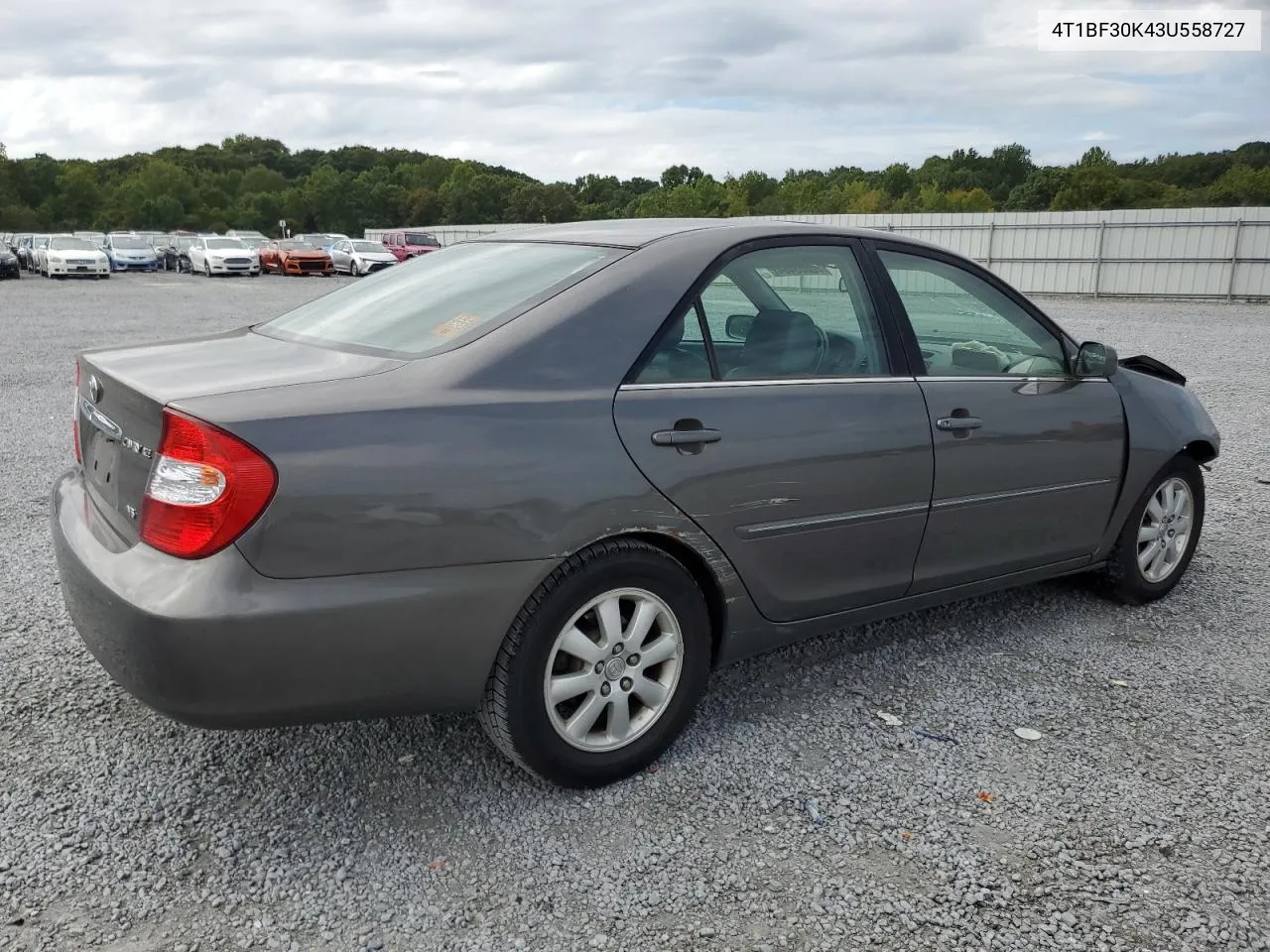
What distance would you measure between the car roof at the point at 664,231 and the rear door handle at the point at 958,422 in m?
0.65

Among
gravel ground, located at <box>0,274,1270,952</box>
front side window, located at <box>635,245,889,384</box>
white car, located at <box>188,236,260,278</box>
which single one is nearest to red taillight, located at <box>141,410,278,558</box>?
gravel ground, located at <box>0,274,1270,952</box>

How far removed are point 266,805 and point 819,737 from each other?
164 cm

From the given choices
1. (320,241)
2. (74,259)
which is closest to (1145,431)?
(74,259)

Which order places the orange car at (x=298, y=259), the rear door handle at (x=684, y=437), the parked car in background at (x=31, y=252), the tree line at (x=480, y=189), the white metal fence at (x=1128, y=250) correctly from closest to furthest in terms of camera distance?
the rear door handle at (x=684, y=437)
the white metal fence at (x=1128, y=250)
the orange car at (x=298, y=259)
the parked car in background at (x=31, y=252)
the tree line at (x=480, y=189)

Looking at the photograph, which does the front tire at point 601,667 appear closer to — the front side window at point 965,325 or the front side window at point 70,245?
the front side window at point 965,325

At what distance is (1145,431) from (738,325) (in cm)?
201

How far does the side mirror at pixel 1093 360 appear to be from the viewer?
13.2 feet

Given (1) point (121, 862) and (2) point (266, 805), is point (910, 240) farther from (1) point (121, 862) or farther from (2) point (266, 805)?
(1) point (121, 862)

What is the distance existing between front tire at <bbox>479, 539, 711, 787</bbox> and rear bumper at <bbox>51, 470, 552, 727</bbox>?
0.29 ft

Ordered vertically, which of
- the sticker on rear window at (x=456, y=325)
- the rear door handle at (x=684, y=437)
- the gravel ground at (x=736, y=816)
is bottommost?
the gravel ground at (x=736, y=816)

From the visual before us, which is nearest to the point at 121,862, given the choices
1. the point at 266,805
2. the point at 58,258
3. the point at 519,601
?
the point at 266,805

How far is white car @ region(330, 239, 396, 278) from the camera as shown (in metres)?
38.0

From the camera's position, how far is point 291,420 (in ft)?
8.11

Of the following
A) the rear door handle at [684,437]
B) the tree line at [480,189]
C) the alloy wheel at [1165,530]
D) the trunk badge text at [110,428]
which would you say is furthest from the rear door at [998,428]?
the tree line at [480,189]
